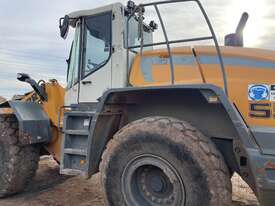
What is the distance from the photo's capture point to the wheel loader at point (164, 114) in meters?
3.59

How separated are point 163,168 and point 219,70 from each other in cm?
124

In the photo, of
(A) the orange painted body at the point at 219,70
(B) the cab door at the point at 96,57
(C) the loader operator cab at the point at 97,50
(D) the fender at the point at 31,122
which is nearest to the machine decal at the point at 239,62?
(A) the orange painted body at the point at 219,70

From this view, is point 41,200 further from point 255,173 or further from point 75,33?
point 255,173

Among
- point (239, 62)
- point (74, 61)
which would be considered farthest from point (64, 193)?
point (239, 62)

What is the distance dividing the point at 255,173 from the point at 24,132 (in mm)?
3489

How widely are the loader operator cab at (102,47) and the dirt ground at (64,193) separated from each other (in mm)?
1505

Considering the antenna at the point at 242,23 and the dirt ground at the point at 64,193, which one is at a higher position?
the antenna at the point at 242,23

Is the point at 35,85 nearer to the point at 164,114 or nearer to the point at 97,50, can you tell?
the point at 97,50

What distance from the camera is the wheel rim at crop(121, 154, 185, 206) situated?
385cm

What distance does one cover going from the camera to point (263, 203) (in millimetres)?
3574

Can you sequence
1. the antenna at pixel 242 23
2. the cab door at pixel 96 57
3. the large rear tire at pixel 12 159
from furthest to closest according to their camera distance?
1. the large rear tire at pixel 12 159
2. the cab door at pixel 96 57
3. the antenna at pixel 242 23

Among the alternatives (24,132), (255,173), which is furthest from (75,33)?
(255,173)

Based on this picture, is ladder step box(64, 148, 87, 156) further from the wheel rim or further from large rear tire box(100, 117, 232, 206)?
the wheel rim

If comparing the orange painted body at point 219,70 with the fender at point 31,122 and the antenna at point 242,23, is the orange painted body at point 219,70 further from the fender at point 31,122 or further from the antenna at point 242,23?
the fender at point 31,122
